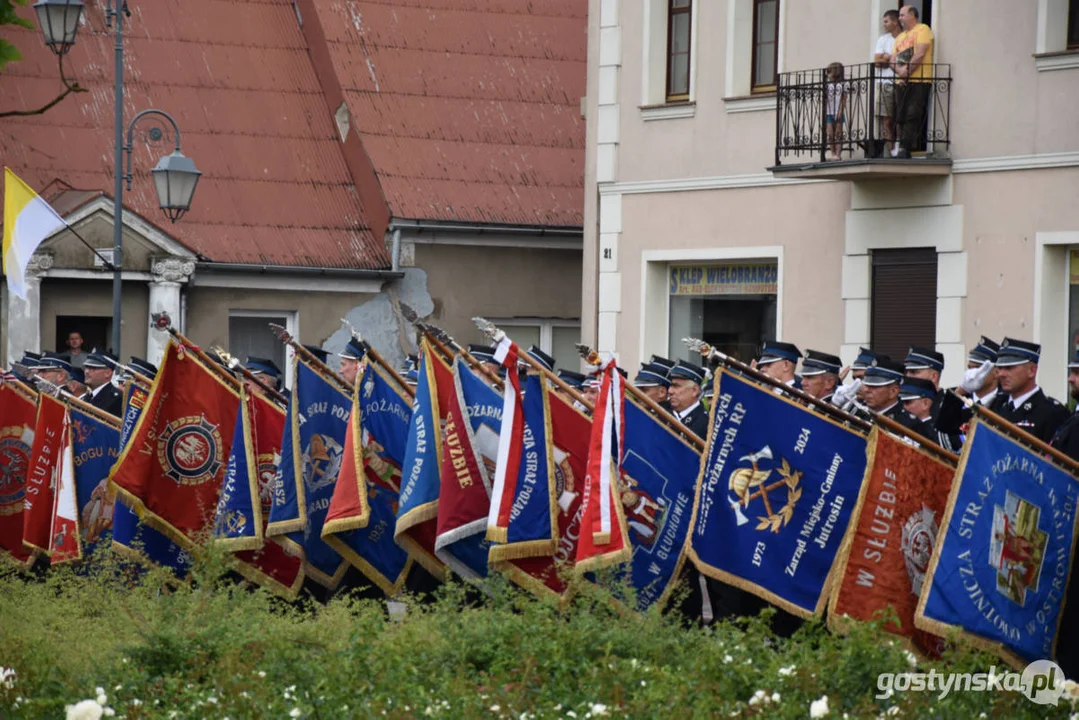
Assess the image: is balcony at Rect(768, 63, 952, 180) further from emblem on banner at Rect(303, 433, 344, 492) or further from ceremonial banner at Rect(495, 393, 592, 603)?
ceremonial banner at Rect(495, 393, 592, 603)

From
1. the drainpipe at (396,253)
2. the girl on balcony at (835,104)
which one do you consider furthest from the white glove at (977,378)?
the drainpipe at (396,253)

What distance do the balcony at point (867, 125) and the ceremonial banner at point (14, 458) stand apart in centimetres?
655

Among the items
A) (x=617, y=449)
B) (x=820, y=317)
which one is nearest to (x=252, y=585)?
(x=617, y=449)

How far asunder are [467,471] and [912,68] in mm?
6946

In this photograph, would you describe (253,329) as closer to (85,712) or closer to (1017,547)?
(1017,547)

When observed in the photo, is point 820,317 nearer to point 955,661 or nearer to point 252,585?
point 252,585

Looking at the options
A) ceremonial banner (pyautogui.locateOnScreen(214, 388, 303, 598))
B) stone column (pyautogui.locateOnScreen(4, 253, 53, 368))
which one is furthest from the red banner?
stone column (pyautogui.locateOnScreen(4, 253, 53, 368))

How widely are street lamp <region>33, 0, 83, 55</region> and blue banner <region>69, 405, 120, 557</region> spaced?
3.90 m

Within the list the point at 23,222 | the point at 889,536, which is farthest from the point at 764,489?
the point at 23,222

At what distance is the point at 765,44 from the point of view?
56.3 feet

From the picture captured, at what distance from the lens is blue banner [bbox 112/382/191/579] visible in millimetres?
11484

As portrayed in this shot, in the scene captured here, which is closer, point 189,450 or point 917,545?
point 917,545

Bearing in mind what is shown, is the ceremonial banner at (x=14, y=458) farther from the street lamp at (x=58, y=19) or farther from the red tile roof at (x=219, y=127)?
the red tile roof at (x=219, y=127)

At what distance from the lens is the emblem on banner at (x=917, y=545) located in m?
8.23
